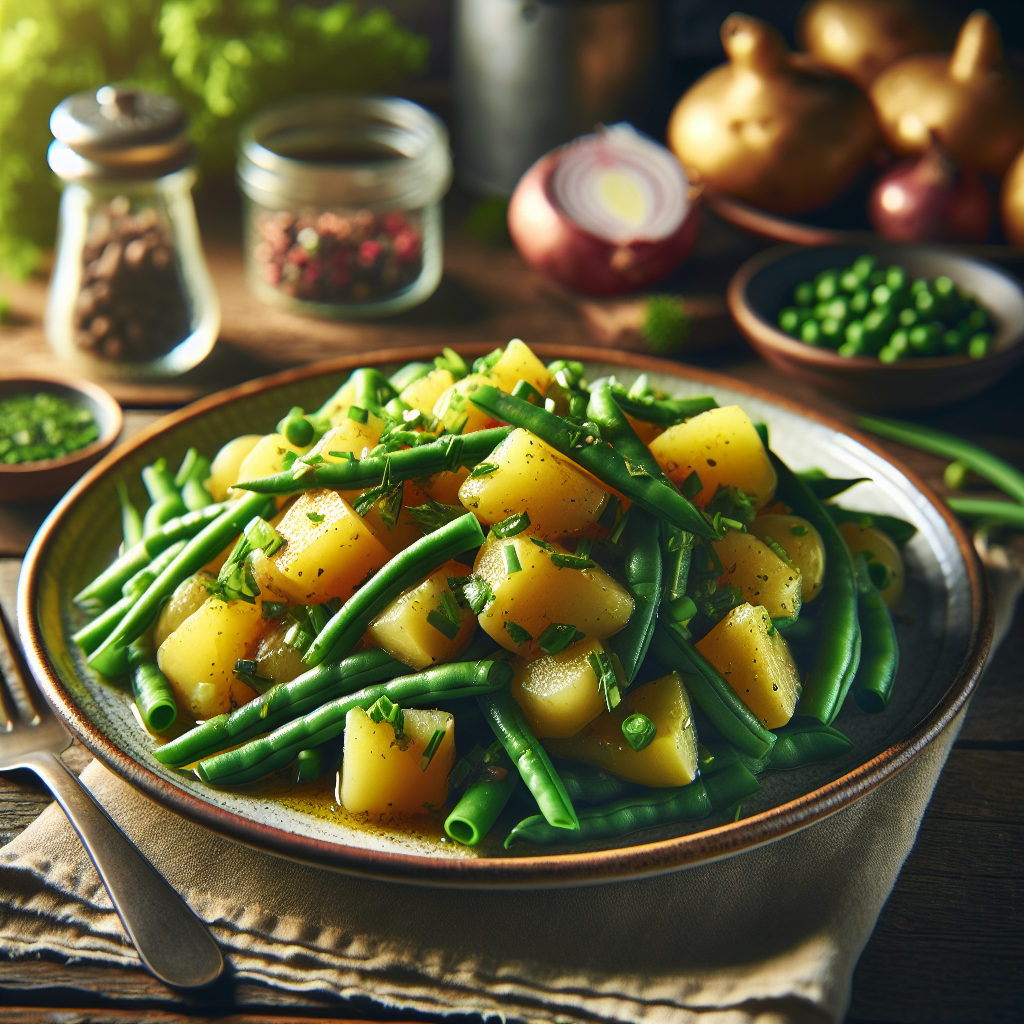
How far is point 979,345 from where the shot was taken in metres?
3.97

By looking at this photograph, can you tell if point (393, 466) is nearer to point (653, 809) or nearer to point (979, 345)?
point (653, 809)

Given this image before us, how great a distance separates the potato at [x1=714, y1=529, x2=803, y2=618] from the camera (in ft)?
7.81

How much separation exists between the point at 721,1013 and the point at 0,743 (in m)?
1.71

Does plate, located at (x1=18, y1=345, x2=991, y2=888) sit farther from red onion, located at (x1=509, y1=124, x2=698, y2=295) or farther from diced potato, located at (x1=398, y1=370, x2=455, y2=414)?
red onion, located at (x1=509, y1=124, x2=698, y2=295)

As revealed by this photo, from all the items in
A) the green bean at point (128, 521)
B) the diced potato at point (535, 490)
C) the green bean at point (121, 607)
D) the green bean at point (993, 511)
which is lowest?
the green bean at point (993, 511)

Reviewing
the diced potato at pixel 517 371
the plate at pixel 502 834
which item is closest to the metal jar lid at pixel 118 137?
the plate at pixel 502 834

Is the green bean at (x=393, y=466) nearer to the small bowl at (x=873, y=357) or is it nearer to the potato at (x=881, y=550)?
the potato at (x=881, y=550)

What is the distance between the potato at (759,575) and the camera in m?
2.38

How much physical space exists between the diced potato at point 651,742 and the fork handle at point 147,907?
31.5 inches

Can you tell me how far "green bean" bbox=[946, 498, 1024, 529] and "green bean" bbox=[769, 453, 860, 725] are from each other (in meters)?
0.85

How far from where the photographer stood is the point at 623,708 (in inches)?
87.0

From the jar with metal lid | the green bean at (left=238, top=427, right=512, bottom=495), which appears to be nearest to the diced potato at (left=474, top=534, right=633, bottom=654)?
the green bean at (left=238, top=427, right=512, bottom=495)

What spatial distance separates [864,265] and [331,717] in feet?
10.6

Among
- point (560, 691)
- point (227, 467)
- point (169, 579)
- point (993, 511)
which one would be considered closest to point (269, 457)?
point (227, 467)
